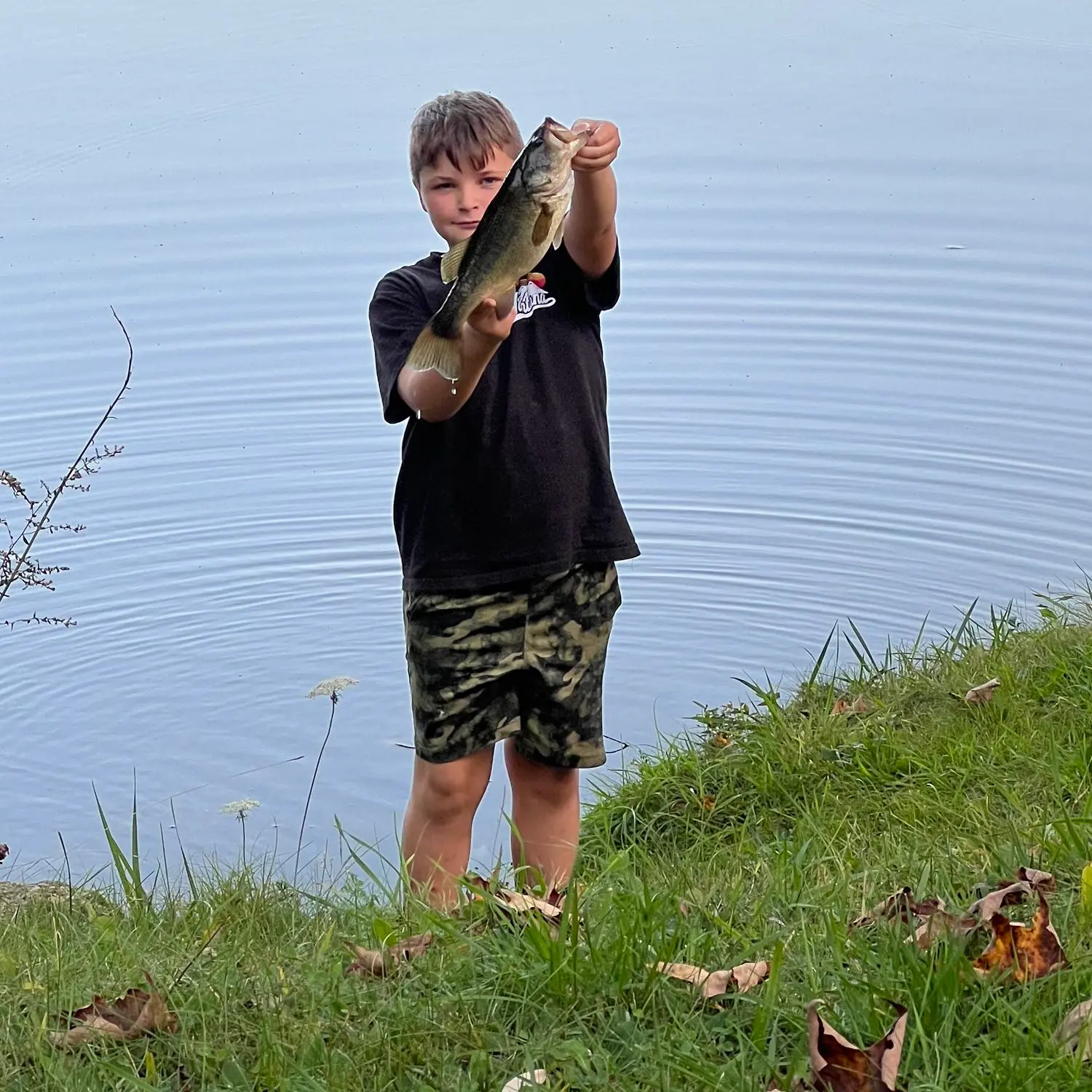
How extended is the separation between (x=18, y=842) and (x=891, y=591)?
3.05 metres

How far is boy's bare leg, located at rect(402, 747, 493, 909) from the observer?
12.0 feet

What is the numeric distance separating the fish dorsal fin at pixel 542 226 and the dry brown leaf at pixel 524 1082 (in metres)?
1.40

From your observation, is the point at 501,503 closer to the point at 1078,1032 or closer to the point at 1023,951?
the point at 1023,951

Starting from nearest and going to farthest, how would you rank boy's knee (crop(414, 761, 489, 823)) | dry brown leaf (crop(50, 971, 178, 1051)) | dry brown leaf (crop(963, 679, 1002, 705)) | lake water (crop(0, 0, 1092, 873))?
dry brown leaf (crop(50, 971, 178, 1051)) → boy's knee (crop(414, 761, 489, 823)) → dry brown leaf (crop(963, 679, 1002, 705)) → lake water (crop(0, 0, 1092, 873))

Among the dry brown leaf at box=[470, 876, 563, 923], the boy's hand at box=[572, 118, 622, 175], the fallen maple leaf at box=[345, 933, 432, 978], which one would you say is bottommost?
the fallen maple leaf at box=[345, 933, 432, 978]

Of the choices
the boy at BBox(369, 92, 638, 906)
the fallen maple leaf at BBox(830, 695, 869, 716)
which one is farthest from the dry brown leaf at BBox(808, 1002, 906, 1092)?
the fallen maple leaf at BBox(830, 695, 869, 716)

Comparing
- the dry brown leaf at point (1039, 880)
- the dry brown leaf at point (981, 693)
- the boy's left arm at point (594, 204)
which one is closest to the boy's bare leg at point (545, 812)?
the boy's left arm at point (594, 204)

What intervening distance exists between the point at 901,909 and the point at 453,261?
1.35 meters

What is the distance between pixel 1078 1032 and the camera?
7.43ft

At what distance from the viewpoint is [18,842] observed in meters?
4.92

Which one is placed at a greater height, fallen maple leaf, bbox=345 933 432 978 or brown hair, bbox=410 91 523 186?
brown hair, bbox=410 91 523 186

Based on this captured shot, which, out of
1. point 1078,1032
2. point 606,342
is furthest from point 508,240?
point 606,342

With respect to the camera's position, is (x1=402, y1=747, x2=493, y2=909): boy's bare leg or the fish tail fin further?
(x1=402, y1=747, x2=493, y2=909): boy's bare leg

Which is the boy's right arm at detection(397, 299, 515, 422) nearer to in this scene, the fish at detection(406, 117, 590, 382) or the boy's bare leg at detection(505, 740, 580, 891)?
the fish at detection(406, 117, 590, 382)
